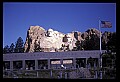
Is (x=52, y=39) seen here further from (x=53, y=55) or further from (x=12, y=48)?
(x=12, y=48)

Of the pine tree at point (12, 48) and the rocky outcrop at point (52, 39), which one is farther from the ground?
the rocky outcrop at point (52, 39)

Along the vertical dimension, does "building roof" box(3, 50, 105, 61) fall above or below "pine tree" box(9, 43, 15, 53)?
below

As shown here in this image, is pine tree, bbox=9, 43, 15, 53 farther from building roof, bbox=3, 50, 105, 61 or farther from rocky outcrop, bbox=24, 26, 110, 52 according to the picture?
rocky outcrop, bbox=24, 26, 110, 52

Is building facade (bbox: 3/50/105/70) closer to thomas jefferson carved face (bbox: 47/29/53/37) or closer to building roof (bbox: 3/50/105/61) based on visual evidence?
building roof (bbox: 3/50/105/61)

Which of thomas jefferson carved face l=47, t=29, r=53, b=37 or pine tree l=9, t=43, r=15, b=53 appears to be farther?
thomas jefferson carved face l=47, t=29, r=53, b=37

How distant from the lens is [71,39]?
657 cm

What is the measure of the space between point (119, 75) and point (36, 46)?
2.28 meters

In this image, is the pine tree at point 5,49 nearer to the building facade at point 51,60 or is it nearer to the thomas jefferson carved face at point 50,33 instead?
the building facade at point 51,60

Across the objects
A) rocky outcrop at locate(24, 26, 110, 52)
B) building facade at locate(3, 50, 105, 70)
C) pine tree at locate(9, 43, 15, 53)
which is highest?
rocky outcrop at locate(24, 26, 110, 52)

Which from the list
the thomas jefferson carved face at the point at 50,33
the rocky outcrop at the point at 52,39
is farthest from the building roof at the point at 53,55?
the thomas jefferson carved face at the point at 50,33

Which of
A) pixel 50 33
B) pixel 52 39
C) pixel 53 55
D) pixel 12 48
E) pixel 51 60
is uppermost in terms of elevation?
pixel 50 33

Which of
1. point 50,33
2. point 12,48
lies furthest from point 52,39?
point 12,48

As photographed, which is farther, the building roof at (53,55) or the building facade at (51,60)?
the building roof at (53,55)

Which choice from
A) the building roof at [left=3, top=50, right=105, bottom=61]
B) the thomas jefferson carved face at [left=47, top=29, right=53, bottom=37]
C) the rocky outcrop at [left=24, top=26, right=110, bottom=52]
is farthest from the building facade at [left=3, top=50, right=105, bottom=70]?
the thomas jefferson carved face at [left=47, top=29, right=53, bottom=37]
